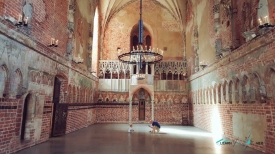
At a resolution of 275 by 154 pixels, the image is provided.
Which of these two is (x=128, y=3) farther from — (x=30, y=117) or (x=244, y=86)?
(x=30, y=117)

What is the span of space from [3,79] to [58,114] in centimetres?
436

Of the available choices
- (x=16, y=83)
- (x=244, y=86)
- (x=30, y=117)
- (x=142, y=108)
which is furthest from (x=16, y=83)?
(x=142, y=108)

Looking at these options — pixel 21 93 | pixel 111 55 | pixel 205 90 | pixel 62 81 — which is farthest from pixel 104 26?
pixel 21 93

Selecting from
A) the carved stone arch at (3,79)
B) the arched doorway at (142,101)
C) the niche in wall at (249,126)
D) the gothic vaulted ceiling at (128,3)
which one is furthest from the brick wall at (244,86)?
the gothic vaulted ceiling at (128,3)

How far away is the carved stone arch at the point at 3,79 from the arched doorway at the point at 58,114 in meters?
4.02

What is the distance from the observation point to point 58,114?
957 centimetres

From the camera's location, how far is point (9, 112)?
587cm

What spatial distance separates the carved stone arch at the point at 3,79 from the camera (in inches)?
217

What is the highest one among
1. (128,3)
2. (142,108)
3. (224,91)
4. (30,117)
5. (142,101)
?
(128,3)

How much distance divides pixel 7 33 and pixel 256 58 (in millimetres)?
8015

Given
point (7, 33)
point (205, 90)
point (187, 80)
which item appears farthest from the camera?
point (187, 80)

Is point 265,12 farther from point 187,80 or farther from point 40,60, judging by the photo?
point 187,80

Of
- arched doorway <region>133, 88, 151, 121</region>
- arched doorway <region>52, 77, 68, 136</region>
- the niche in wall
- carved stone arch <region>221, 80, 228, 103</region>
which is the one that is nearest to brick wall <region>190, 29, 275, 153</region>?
carved stone arch <region>221, 80, 228, 103</region>

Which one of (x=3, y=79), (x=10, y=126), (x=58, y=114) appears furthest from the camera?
(x=58, y=114)
